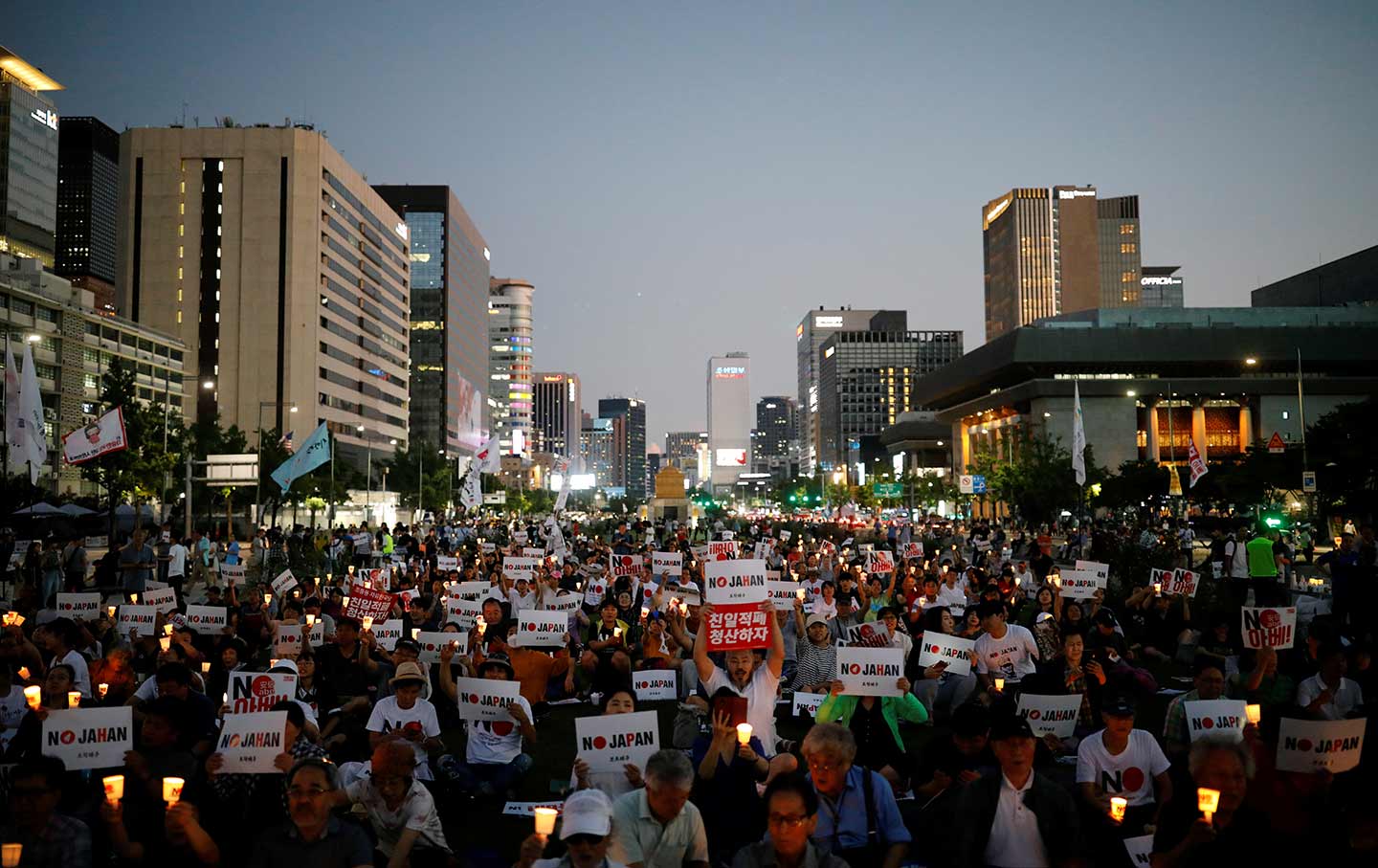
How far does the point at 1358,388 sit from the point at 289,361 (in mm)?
102759

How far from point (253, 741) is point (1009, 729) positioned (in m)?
4.91

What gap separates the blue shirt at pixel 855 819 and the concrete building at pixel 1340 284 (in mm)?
128963

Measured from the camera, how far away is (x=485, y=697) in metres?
9.15

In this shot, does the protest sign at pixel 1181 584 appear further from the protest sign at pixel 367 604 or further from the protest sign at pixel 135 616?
the protest sign at pixel 135 616

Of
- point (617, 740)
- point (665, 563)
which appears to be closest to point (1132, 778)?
point (617, 740)

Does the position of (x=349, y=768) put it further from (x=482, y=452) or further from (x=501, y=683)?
(x=482, y=452)

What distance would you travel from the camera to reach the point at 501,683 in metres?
9.05

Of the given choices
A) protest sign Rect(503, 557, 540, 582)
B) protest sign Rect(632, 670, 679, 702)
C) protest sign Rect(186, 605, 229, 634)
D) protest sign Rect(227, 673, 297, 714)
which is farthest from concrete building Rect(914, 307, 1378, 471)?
protest sign Rect(227, 673, 297, 714)

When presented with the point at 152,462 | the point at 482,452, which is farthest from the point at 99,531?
the point at 482,452

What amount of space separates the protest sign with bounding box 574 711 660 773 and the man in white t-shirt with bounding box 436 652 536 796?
2181mm

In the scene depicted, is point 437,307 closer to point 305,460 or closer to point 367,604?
point 305,460

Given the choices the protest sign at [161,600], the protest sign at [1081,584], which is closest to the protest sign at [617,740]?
the protest sign at [161,600]

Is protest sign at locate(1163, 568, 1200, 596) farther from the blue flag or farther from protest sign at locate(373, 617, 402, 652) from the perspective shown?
the blue flag

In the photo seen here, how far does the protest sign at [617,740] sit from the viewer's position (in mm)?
6973
